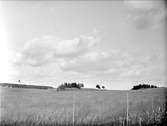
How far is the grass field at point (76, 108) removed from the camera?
3.20m

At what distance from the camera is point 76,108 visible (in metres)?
3.62

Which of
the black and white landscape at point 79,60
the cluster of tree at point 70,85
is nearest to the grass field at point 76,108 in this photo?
the black and white landscape at point 79,60

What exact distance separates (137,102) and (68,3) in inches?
94.7

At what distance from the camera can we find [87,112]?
3646 millimetres

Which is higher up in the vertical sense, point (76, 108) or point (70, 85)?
point (70, 85)

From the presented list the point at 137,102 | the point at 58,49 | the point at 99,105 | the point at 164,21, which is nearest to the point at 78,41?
the point at 58,49

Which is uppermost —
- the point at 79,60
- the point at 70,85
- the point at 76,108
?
the point at 79,60

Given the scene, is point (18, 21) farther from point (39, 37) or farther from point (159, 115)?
point (159, 115)

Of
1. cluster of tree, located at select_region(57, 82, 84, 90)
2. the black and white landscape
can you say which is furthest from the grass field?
cluster of tree, located at select_region(57, 82, 84, 90)

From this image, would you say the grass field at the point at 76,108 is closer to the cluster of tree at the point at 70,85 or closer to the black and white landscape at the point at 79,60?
the black and white landscape at the point at 79,60

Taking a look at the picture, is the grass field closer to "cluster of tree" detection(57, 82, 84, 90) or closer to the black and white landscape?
the black and white landscape

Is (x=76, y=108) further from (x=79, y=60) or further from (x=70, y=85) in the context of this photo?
(x=79, y=60)

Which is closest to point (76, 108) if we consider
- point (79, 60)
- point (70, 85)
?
point (70, 85)

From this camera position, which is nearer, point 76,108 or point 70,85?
point 76,108
